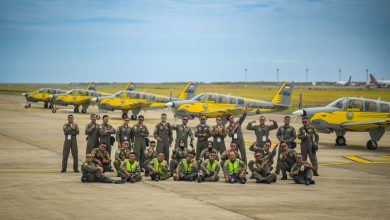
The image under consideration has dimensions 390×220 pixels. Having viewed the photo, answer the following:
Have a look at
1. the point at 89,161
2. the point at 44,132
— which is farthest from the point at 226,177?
the point at 44,132

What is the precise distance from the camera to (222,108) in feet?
119

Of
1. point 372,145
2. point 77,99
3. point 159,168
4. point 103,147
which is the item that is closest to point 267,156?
point 159,168

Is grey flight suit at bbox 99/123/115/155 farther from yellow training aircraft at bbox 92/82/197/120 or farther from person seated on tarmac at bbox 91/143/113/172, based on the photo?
yellow training aircraft at bbox 92/82/197/120

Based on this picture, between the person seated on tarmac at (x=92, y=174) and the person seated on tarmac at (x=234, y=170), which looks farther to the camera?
the person seated on tarmac at (x=234, y=170)

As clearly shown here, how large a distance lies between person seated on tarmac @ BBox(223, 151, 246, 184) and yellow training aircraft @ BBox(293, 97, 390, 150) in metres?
10.4

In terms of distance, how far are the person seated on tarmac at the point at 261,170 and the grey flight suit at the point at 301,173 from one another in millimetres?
593

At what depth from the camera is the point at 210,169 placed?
16344mm

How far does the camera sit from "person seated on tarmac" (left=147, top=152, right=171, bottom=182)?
52.4 ft

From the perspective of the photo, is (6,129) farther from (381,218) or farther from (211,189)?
(381,218)

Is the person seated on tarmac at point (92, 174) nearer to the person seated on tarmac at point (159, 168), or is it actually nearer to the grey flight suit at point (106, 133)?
the person seated on tarmac at point (159, 168)

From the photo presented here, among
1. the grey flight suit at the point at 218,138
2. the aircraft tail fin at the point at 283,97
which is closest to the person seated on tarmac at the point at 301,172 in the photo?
the grey flight suit at the point at 218,138

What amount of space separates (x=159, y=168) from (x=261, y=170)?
281 cm

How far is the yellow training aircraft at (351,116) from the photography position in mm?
25641

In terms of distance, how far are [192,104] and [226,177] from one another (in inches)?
799
